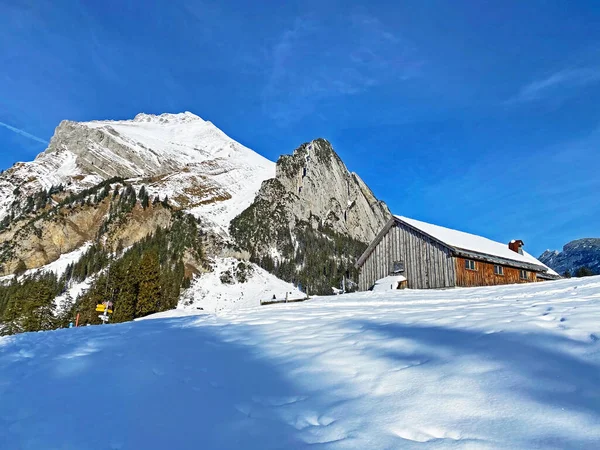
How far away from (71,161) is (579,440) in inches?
6811

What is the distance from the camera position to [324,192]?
146 meters

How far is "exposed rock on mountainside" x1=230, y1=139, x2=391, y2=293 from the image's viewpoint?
11519 cm

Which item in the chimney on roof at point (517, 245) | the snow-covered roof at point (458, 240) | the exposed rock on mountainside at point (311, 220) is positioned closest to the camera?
the snow-covered roof at point (458, 240)

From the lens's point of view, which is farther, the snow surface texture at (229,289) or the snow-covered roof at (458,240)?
the snow surface texture at (229,289)

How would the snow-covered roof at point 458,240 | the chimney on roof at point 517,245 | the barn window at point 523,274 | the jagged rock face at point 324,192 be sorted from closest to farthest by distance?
the snow-covered roof at point 458,240 < the barn window at point 523,274 < the chimney on roof at point 517,245 < the jagged rock face at point 324,192

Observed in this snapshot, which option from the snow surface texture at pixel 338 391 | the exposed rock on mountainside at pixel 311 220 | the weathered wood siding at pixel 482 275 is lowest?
the snow surface texture at pixel 338 391

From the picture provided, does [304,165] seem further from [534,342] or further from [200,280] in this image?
[534,342]

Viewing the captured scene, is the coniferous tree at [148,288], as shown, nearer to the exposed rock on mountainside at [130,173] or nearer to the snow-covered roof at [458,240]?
the snow-covered roof at [458,240]

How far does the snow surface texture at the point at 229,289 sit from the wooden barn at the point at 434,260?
155 feet

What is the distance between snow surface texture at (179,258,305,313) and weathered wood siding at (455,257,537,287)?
163ft

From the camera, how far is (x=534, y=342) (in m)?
4.20

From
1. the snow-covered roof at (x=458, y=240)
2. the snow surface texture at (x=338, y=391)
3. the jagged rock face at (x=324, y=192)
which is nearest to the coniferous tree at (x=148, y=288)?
the snow-covered roof at (x=458, y=240)

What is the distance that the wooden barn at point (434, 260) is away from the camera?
83.3 ft

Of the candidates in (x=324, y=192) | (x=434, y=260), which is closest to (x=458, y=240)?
(x=434, y=260)
